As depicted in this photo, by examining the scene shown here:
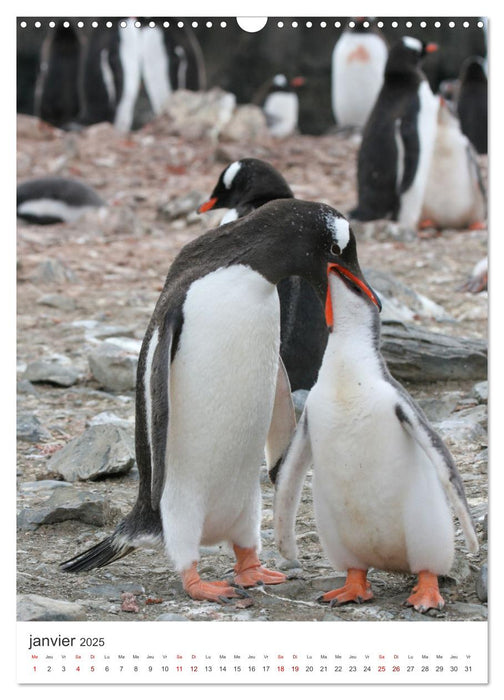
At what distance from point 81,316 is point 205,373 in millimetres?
2104

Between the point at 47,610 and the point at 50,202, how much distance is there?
390 centimetres

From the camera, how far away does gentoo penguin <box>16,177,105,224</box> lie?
5.56 metres

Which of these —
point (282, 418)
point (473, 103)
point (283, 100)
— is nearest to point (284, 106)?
point (283, 100)

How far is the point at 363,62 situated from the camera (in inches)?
342

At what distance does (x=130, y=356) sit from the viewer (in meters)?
A: 3.44

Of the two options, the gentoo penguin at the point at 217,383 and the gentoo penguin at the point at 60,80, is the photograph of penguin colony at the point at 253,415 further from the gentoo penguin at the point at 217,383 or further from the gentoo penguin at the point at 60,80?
the gentoo penguin at the point at 60,80

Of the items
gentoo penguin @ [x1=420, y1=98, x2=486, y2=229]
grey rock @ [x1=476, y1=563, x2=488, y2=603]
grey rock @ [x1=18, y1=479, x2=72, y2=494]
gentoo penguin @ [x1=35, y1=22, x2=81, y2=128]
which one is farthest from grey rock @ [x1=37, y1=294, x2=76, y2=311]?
gentoo penguin @ [x1=35, y1=22, x2=81, y2=128]

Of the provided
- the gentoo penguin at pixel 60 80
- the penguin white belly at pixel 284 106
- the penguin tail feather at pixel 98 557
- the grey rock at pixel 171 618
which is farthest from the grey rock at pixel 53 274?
the penguin white belly at pixel 284 106

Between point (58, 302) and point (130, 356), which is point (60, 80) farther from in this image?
point (130, 356)

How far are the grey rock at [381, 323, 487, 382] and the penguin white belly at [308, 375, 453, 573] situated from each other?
1.28 metres

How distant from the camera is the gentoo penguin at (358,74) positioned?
8.65m

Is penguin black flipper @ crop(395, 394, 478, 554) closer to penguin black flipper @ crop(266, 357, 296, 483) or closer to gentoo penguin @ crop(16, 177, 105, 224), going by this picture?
penguin black flipper @ crop(266, 357, 296, 483)
